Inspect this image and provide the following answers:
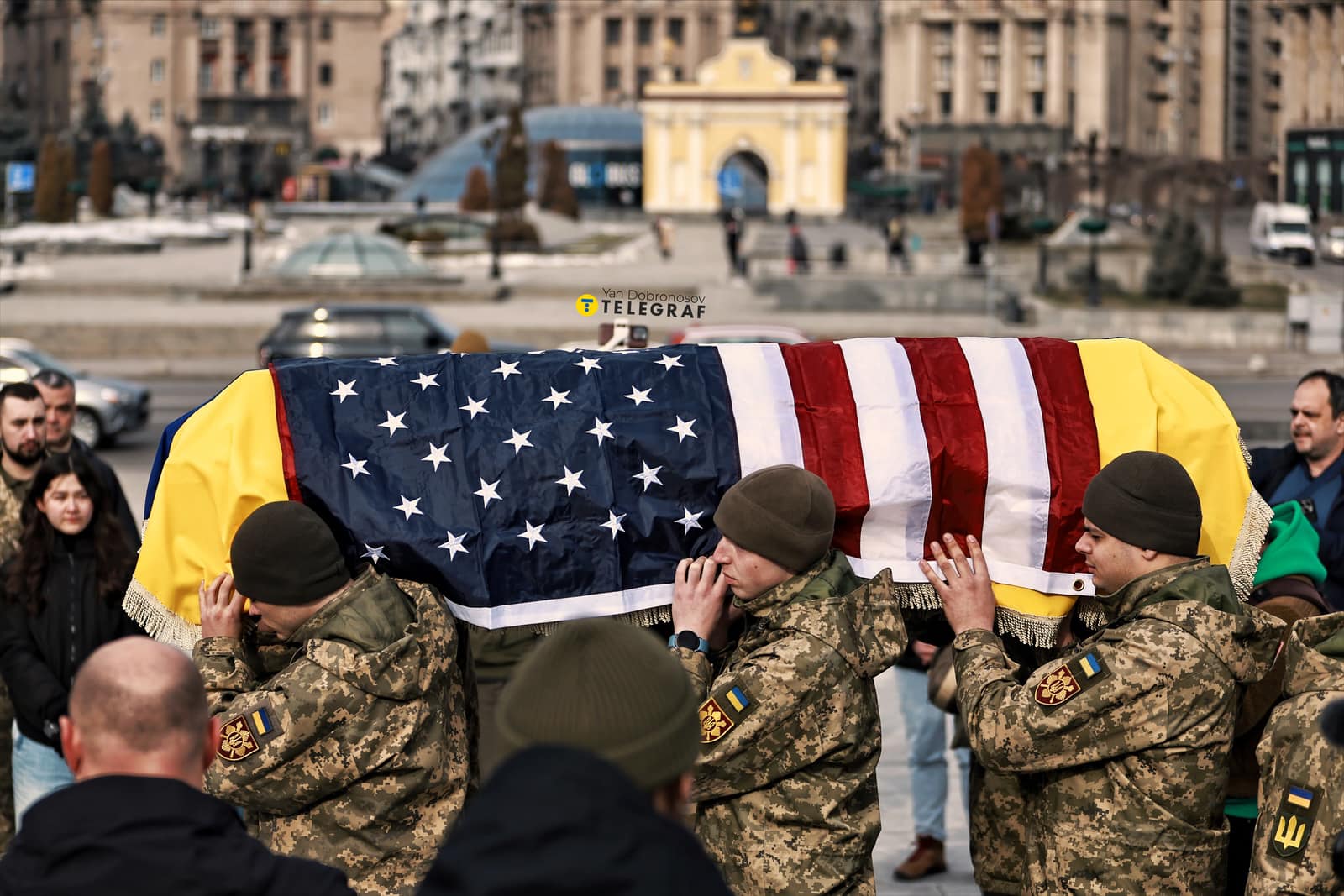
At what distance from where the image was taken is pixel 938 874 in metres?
7.36

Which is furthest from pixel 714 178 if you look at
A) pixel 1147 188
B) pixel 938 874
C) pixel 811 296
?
pixel 938 874

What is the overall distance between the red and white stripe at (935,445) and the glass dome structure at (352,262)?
36742 mm

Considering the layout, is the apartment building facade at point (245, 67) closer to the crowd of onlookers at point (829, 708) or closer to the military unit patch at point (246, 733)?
the crowd of onlookers at point (829, 708)

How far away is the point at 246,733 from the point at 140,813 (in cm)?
122

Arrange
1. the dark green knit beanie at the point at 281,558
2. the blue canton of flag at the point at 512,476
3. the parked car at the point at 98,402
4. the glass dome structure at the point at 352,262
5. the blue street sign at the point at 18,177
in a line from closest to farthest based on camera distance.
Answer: the dark green knit beanie at the point at 281,558 → the blue canton of flag at the point at 512,476 → the parked car at the point at 98,402 → the glass dome structure at the point at 352,262 → the blue street sign at the point at 18,177

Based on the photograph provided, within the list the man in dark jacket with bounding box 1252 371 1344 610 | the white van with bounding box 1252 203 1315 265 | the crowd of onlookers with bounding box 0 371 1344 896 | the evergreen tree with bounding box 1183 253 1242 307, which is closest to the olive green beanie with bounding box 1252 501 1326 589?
the crowd of onlookers with bounding box 0 371 1344 896

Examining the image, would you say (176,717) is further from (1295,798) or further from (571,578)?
(1295,798)

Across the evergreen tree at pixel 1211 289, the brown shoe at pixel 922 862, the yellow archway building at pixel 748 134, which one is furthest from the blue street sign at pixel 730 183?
the brown shoe at pixel 922 862

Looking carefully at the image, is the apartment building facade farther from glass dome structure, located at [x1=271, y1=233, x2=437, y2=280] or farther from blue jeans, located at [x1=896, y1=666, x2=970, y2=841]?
blue jeans, located at [x1=896, y1=666, x2=970, y2=841]

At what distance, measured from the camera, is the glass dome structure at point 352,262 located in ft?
137

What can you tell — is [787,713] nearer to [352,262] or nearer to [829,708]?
[829,708]

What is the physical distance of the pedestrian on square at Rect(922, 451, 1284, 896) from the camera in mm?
4324

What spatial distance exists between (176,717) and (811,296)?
3831cm

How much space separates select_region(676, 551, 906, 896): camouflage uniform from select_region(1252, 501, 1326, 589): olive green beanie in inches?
51.8
